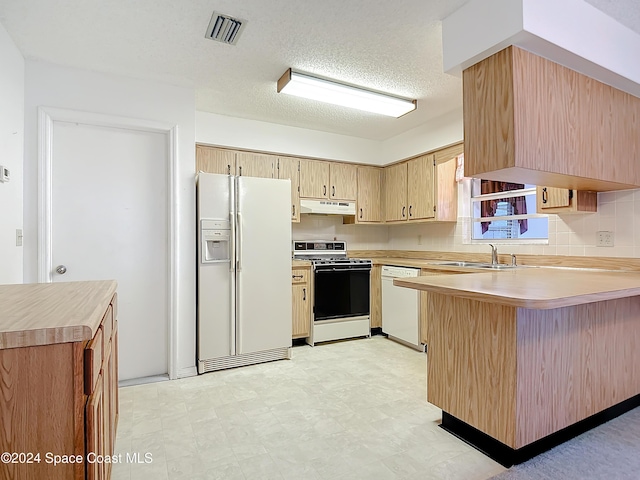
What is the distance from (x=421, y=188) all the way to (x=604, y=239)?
184 centimetres

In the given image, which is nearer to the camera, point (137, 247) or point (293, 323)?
point (137, 247)

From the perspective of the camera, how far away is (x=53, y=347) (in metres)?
0.92

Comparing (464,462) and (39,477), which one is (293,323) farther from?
(39,477)

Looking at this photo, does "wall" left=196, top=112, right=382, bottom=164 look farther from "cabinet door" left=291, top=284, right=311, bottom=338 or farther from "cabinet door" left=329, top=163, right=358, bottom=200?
"cabinet door" left=291, top=284, right=311, bottom=338

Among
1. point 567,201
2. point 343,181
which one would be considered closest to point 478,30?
point 567,201

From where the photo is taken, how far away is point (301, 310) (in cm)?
388

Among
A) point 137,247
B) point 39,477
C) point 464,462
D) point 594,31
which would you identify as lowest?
point 464,462

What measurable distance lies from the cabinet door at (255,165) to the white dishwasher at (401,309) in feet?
5.83

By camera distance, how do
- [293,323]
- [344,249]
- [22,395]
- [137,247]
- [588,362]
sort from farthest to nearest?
[344,249], [293,323], [137,247], [588,362], [22,395]

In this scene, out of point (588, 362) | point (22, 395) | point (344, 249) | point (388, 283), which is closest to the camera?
point (22, 395)

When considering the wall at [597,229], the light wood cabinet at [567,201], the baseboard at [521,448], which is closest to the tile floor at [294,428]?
the baseboard at [521,448]

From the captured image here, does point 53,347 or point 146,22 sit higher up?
point 146,22

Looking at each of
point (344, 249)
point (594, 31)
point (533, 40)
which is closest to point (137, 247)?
point (344, 249)

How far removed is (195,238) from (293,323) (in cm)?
142
